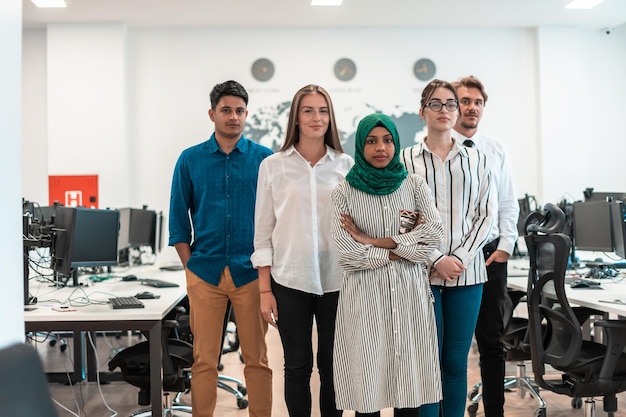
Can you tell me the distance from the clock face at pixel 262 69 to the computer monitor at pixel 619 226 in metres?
4.80

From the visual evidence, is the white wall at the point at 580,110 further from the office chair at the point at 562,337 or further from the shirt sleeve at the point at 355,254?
the shirt sleeve at the point at 355,254

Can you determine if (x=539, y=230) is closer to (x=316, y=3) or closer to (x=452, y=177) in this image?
(x=452, y=177)

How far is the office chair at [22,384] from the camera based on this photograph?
1.07m

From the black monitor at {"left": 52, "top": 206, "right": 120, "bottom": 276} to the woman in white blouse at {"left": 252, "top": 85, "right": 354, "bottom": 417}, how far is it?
1.70 metres

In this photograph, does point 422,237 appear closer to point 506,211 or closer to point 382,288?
point 382,288

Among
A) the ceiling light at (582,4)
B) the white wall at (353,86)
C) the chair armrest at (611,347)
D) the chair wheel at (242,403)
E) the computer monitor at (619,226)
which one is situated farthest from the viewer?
the white wall at (353,86)

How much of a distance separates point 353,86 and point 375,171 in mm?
5989

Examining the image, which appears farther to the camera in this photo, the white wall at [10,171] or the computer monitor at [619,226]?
the computer monitor at [619,226]

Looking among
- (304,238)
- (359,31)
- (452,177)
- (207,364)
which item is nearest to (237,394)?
(207,364)

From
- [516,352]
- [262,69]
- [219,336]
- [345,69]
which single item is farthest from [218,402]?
[345,69]

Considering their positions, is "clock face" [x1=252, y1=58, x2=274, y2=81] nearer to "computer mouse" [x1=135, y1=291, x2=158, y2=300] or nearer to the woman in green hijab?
"computer mouse" [x1=135, y1=291, x2=158, y2=300]

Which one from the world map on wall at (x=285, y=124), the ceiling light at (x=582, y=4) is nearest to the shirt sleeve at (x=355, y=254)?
the world map on wall at (x=285, y=124)

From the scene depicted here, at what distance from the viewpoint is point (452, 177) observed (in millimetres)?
2695

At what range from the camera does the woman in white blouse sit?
255 cm
